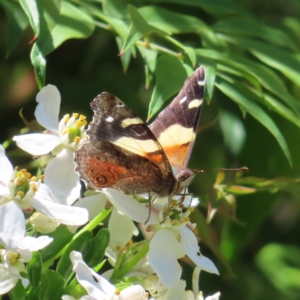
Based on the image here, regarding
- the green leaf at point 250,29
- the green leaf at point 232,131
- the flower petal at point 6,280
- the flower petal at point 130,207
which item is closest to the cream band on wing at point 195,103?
the flower petal at point 130,207

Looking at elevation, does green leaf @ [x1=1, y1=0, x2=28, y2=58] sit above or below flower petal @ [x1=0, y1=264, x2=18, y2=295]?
above

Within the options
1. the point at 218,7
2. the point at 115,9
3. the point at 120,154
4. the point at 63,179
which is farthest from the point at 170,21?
the point at 63,179

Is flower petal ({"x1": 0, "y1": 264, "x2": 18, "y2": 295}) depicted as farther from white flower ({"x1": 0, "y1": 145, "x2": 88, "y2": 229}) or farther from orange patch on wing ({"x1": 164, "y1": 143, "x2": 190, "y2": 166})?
orange patch on wing ({"x1": 164, "y1": 143, "x2": 190, "y2": 166})

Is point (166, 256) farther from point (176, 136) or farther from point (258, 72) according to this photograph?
point (258, 72)

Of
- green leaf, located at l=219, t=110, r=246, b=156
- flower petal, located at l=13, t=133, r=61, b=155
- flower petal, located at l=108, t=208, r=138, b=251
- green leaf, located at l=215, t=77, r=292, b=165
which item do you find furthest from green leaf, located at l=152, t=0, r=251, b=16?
flower petal, located at l=108, t=208, r=138, b=251

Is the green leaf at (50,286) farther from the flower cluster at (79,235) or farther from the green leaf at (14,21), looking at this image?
the green leaf at (14,21)

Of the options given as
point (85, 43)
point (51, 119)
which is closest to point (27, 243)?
point (51, 119)
